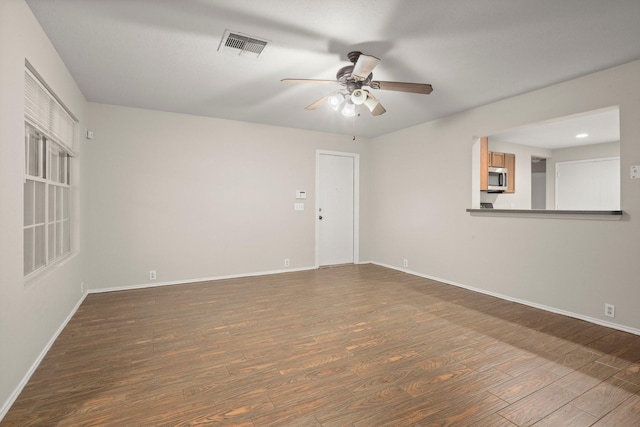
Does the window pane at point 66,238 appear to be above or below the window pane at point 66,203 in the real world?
below

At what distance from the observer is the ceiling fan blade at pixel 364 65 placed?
2.38 m

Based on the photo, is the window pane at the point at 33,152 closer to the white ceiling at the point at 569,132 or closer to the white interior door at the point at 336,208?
the white interior door at the point at 336,208

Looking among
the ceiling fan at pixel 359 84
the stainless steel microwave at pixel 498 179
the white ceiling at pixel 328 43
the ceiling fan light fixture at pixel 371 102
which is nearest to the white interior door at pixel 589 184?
the stainless steel microwave at pixel 498 179

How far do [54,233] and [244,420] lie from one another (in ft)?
9.10

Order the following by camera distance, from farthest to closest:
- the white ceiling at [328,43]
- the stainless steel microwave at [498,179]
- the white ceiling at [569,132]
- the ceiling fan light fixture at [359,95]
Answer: the stainless steel microwave at [498,179] < the white ceiling at [569,132] < the ceiling fan light fixture at [359,95] < the white ceiling at [328,43]

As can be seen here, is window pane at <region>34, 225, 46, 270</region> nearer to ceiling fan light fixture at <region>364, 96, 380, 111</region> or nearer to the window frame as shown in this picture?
the window frame

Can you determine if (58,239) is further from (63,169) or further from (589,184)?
(589,184)

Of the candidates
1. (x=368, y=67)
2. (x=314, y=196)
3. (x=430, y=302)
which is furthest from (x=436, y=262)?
(x=368, y=67)

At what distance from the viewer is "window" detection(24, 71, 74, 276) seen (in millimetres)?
2428

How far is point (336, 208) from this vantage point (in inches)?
241

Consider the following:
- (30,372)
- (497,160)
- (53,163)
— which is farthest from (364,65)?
(497,160)

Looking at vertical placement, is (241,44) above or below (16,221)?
above

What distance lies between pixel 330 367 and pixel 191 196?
3538 millimetres

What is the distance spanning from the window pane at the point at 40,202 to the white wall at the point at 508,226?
4971mm
